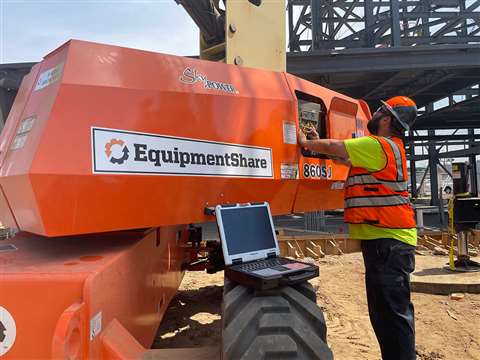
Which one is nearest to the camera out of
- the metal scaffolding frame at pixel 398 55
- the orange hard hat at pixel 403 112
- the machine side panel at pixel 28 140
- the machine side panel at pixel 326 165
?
the machine side panel at pixel 28 140

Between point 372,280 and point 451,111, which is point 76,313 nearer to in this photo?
point 372,280

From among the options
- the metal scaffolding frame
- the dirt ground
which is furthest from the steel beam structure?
the dirt ground

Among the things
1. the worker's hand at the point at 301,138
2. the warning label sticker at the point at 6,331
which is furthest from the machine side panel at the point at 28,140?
the worker's hand at the point at 301,138

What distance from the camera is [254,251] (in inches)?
99.6

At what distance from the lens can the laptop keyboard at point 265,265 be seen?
2314 mm

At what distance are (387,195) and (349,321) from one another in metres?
2.48

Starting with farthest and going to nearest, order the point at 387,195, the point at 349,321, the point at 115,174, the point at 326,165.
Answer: the point at 349,321
the point at 326,165
the point at 387,195
the point at 115,174

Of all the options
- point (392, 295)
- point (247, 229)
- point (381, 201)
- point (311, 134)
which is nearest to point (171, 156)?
point (247, 229)

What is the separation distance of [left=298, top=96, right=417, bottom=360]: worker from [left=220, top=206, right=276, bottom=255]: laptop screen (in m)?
0.69

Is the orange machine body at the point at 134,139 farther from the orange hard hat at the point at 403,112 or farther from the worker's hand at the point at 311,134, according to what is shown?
the orange hard hat at the point at 403,112

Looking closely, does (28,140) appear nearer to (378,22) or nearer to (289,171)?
(289,171)

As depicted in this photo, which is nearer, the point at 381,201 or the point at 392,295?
the point at 392,295

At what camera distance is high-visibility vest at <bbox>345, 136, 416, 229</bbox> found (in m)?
2.80

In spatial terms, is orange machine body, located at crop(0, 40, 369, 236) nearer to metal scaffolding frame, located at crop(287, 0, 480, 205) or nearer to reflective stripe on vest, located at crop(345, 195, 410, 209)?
reflective stripe on vest, located at crop(345, 195, 410, 209)
